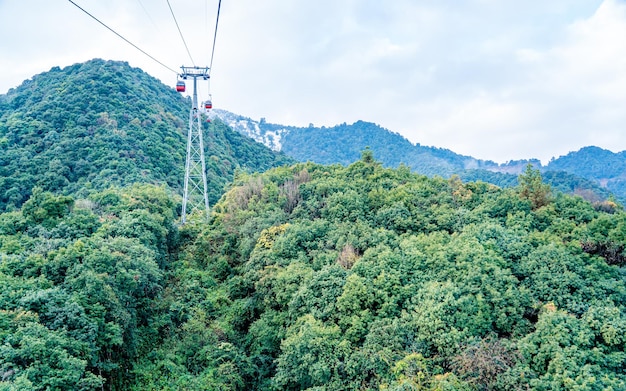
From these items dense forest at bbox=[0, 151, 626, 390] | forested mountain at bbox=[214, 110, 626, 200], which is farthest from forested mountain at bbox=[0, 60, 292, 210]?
forested mountain at bbox=[214, 110, 626, 200]

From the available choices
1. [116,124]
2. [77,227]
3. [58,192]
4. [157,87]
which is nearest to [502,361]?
[77,227]

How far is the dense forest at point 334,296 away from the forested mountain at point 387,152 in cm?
6620

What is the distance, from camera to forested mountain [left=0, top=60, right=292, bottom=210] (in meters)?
35.8

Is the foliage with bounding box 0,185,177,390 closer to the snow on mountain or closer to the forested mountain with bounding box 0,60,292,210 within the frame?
the forested mountain with bounding box 0,60,292,210

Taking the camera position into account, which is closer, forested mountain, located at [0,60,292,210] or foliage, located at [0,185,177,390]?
foliage, located at [0,185,177,390]

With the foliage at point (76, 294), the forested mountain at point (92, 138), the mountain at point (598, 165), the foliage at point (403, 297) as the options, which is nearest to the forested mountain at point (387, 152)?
the mountain at point (598, 165)

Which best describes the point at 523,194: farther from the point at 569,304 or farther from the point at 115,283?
the point at 115,283

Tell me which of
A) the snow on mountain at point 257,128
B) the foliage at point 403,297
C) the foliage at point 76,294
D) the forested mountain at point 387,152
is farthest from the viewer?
the snow on mountain at point 257,128

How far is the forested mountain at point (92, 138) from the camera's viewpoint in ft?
117

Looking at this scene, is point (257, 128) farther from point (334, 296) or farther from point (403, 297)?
point (403, 297)

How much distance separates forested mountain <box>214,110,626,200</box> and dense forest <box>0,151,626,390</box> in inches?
2606

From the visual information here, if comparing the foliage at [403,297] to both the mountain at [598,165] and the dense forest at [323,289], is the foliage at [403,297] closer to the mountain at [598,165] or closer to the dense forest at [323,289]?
the dense forest at [323,289]

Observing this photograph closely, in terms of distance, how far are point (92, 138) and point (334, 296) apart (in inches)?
1347

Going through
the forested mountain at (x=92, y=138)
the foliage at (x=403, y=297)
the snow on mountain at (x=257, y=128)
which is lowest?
the foliage at (x=403, y=297)
